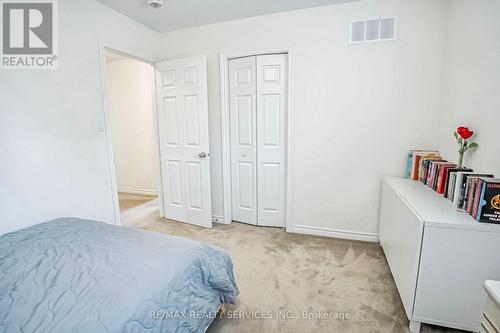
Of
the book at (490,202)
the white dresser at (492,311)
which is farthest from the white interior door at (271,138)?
the white dresser at (492,311)

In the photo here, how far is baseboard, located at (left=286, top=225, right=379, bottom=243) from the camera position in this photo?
2.54 metres

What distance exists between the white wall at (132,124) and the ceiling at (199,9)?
164 centimetres

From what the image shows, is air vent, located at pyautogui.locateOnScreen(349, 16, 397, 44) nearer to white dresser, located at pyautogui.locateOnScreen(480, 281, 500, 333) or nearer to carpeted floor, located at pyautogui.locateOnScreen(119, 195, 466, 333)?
carpeted floor, located at pyautogui.locateOnScreen(119, 195, 466, 333)

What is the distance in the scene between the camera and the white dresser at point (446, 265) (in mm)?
1267

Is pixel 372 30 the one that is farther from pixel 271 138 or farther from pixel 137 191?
pixel 137 191

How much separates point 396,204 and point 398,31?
1.61 meters

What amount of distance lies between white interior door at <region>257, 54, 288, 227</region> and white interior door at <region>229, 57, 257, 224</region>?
0.23ft

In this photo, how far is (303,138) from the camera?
260 cm

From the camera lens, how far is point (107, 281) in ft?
3.43

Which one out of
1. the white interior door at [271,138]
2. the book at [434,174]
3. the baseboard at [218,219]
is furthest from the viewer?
the baseboard at [218,219]

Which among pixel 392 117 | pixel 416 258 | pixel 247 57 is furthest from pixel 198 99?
pixel 416 258

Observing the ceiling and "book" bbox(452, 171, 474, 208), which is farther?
the ceiling

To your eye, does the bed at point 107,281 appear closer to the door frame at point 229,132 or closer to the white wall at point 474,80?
the door frame at point 229,132

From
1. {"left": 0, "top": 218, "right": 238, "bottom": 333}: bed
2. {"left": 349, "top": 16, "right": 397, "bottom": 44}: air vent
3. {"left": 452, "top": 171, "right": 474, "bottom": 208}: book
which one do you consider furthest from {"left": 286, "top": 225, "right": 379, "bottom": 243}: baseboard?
{"left": 349, "top": 16, "right": 397, "bottom": 44}: air vent
